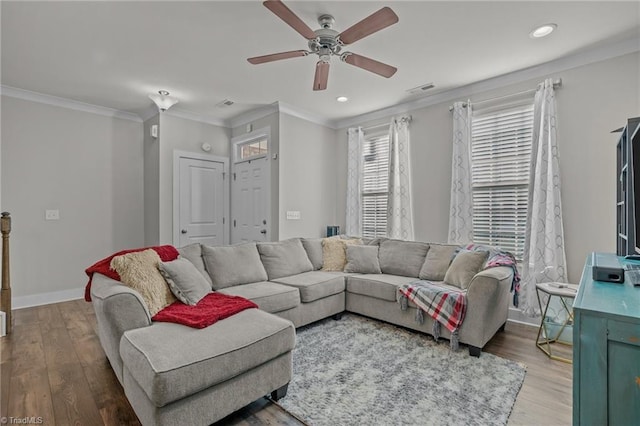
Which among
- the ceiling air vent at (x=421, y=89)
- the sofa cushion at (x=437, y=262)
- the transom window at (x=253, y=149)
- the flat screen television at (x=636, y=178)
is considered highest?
the ceiling air vent at (x=421, y=89)

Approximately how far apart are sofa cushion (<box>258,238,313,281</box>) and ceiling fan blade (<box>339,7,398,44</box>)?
224 centimetres

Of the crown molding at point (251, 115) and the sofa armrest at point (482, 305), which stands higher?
the crown molding at point (251, 115)

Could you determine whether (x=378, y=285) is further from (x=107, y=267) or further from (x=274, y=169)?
(x=107, y=267)

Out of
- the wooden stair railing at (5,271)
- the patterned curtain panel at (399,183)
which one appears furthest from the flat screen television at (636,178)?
the wooden stair railing at (5,271)

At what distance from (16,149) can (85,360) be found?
307 cm

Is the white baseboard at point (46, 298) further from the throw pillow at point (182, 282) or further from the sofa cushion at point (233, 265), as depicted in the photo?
the throw pillow at point (182, 282)

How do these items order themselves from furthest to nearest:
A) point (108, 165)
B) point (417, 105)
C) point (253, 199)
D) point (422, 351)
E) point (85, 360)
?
point (253, 199) < point (108, 165) < point (417, 105) < point (422, 351) < point (85, 360)

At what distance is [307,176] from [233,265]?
2198 mm

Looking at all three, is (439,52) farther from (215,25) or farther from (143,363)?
(143,363)

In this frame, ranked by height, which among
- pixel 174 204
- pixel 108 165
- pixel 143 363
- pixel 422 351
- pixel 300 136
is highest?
pixel 300 136

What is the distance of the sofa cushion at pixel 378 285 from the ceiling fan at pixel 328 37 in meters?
2.00

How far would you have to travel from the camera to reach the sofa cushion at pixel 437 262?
11.0ft

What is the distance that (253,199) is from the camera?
491cm

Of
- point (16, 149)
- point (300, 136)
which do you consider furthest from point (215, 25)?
point (16, 149)
